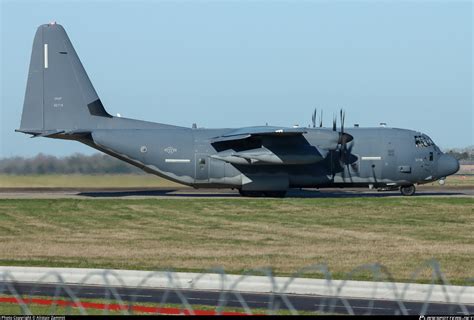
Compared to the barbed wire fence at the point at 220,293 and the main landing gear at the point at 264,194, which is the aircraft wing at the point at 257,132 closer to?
the main landing gear at the point at 264,194

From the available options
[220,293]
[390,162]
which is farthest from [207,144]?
[220,293]

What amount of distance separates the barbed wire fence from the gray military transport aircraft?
25470 millimetres

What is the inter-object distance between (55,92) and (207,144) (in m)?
9.89

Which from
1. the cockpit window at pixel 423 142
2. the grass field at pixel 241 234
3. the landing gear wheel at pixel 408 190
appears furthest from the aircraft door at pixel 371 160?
the landing gear wheel at pixel 408 190

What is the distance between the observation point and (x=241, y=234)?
3894cm

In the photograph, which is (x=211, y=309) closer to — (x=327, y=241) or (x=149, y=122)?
(x=327, y=241)

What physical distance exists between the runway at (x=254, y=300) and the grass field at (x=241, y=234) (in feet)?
15.8


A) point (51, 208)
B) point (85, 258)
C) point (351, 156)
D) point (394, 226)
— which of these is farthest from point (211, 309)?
point (351, 156)

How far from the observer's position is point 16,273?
26.0 metres

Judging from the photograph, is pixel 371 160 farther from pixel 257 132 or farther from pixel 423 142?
pixel 257 132

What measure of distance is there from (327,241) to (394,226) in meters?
6.37

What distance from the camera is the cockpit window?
53781mm

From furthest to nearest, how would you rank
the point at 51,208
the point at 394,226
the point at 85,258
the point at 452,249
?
1. the point at 51,208
2. the point at 394,226
3. the point at 452,249
4. the point at 85,258

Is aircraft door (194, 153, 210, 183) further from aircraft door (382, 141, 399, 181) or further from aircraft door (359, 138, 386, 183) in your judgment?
aircraft door (382, 141, 399, 181)
